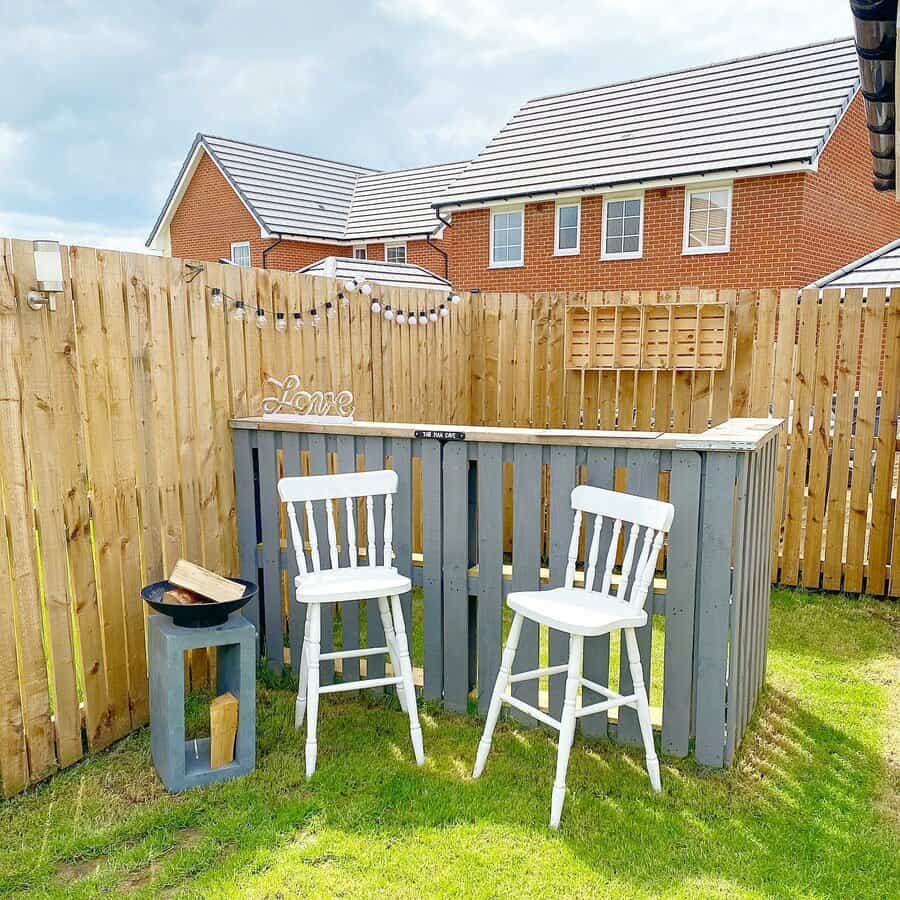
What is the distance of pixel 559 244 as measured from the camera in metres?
13.7

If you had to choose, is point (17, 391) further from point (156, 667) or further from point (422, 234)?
point (422, 234)

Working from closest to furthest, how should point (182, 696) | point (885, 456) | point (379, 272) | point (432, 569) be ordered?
point (182, 696)
point (432, 569)
point (885, 456)
point (379, 272)

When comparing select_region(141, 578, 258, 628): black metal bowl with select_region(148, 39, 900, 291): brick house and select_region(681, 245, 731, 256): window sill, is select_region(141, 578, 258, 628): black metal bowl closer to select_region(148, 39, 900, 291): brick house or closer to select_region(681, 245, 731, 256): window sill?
select_region(148, 39, 900, 291): brick house

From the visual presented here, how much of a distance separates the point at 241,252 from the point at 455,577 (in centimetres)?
1722

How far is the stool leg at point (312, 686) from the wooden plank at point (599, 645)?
42.4 inches

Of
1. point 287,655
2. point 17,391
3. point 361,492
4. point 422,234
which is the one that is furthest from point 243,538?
point 422,234

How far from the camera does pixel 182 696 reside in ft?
9.23

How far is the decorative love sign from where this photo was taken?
3.76m

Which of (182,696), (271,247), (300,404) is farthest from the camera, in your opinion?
(271,247)

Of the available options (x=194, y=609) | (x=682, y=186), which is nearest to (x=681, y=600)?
(x=194, y=609)

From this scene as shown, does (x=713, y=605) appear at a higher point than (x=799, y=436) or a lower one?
lower

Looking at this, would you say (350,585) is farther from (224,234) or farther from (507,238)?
(224,234)

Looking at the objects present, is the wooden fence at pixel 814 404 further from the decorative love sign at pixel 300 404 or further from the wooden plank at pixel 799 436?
the decorative love sign at pixel 300 404

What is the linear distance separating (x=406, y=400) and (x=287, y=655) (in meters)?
2.09
